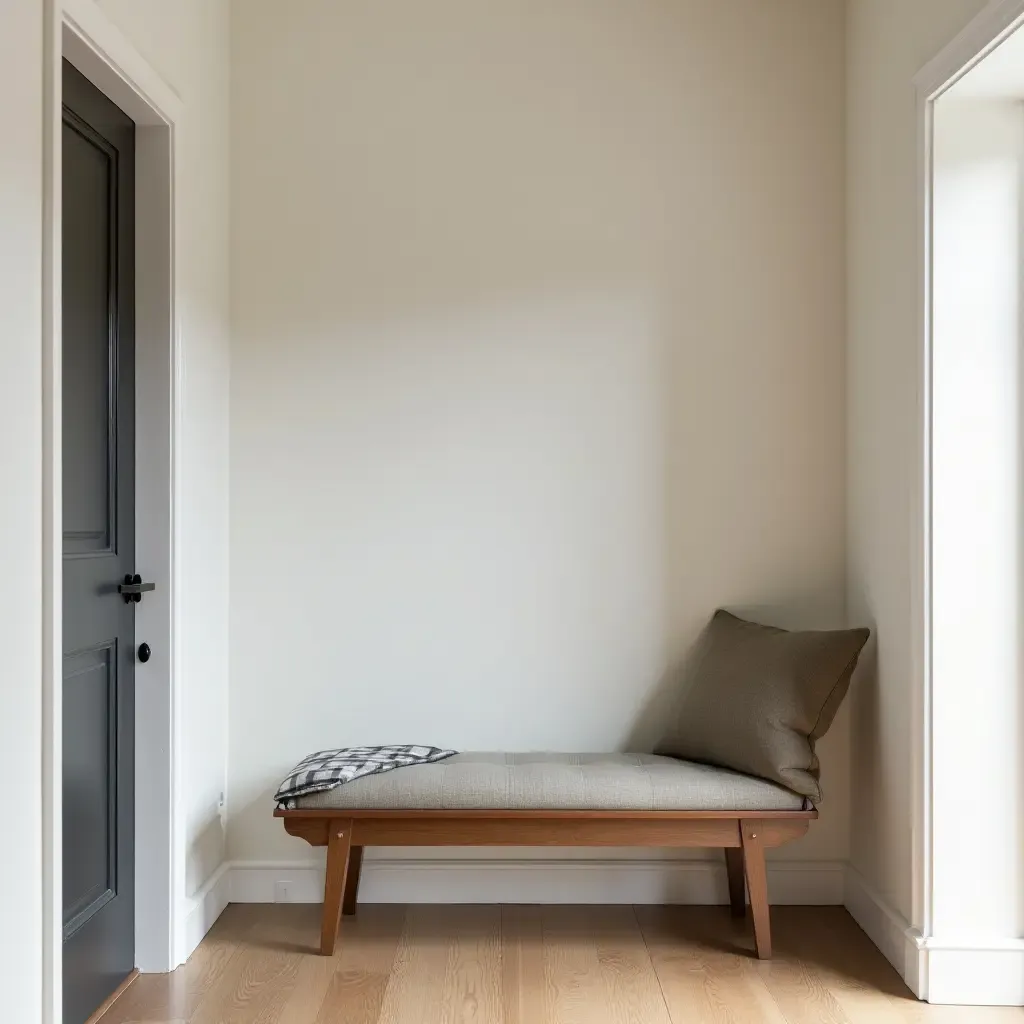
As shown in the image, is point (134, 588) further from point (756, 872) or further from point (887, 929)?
point (887, 929)

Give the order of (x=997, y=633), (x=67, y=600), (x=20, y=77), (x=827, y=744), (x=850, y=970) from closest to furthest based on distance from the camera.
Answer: (x=20, y=77) < (x=67, y=600) < (x=997, y=633) < (x=850, y=970) < (x=827, y=744)

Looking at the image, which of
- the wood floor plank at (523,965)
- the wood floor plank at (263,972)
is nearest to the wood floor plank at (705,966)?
the wood floor plank at (523,965)

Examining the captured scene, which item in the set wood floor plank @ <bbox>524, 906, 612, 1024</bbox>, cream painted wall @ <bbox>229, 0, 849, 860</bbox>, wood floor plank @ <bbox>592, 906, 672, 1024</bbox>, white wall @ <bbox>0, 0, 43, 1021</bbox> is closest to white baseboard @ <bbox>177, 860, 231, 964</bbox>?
cream painted wall @ <bbox>229, 0, 849, 860</bbox>

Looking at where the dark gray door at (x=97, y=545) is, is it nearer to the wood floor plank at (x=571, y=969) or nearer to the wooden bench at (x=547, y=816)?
the wooden bench at (x=547, y=816)

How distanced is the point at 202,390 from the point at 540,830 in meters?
1.48

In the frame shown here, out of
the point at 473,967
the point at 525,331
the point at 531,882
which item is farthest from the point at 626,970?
the point at 525,331

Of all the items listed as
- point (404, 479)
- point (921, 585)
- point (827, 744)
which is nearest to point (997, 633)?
point (921, 585)

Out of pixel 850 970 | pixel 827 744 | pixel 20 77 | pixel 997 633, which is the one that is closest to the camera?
pixel 20 77

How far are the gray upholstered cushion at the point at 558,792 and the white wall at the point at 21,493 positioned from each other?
850mm

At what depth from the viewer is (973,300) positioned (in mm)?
2465

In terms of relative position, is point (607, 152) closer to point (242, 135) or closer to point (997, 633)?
point (242, 135)

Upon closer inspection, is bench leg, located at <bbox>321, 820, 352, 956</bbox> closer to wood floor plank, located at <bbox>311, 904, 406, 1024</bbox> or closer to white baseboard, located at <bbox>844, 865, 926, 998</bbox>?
wood floor plank, located at <bbox>311, 904, 406, 1024</bbox>

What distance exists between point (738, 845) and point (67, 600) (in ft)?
5.67

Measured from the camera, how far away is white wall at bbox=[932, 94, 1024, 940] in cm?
244
